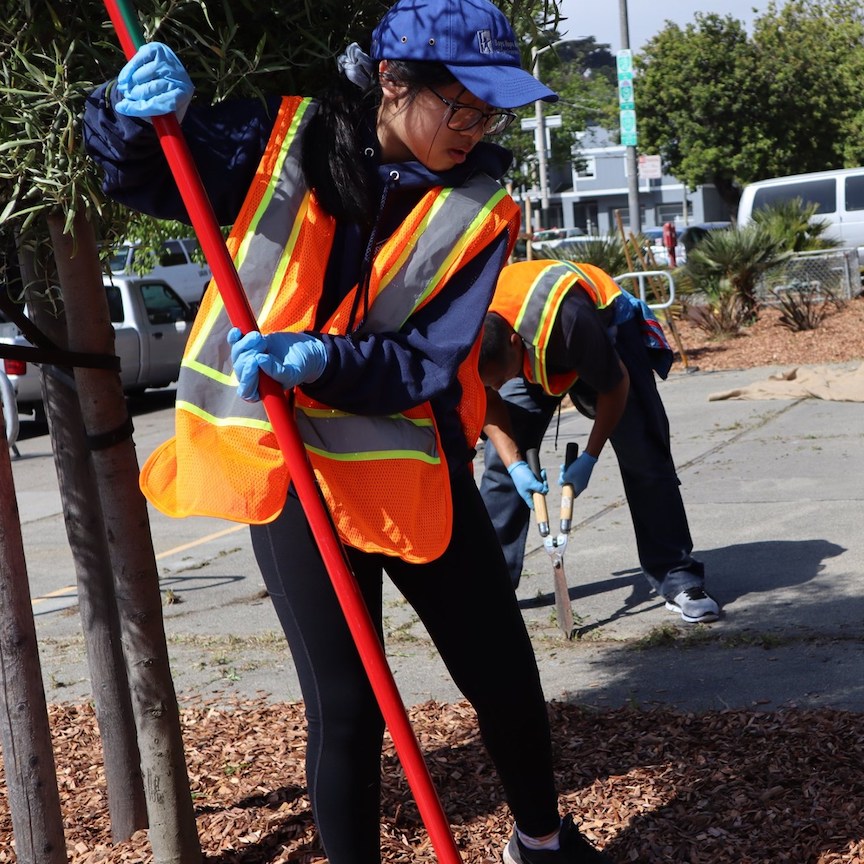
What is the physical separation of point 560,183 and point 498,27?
74.7m

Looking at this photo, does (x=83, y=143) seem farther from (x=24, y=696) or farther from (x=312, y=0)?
(x=24, y=696)

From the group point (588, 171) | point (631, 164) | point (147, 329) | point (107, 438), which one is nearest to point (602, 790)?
point (107, 438)

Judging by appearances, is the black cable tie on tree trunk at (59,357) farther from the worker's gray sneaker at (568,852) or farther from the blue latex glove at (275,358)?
the worker's gray sneaker at (568,852)

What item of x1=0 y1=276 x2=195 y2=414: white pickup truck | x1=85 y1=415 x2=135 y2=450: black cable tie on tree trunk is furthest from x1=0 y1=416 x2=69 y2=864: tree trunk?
x1=0 y1=276 x2=195 y2=414: white pickup truck

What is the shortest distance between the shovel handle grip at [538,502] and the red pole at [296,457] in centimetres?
268

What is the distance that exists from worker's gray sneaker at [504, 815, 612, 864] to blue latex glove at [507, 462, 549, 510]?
6.71ft

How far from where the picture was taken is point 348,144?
2193 millimetres

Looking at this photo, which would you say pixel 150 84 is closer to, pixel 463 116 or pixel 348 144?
pixel 348 144

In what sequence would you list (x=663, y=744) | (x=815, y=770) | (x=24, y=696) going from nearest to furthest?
(x=24, y=696) → (x=815, y=770) → (x=663, y=744)

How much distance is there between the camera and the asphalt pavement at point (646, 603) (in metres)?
4.04

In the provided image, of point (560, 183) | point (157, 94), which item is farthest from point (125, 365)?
point (560, 183)

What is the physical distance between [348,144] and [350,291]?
258mm

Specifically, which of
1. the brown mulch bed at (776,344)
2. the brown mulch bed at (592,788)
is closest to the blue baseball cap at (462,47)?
the brown mulch bed at (592,788)

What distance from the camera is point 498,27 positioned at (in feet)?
7.27
